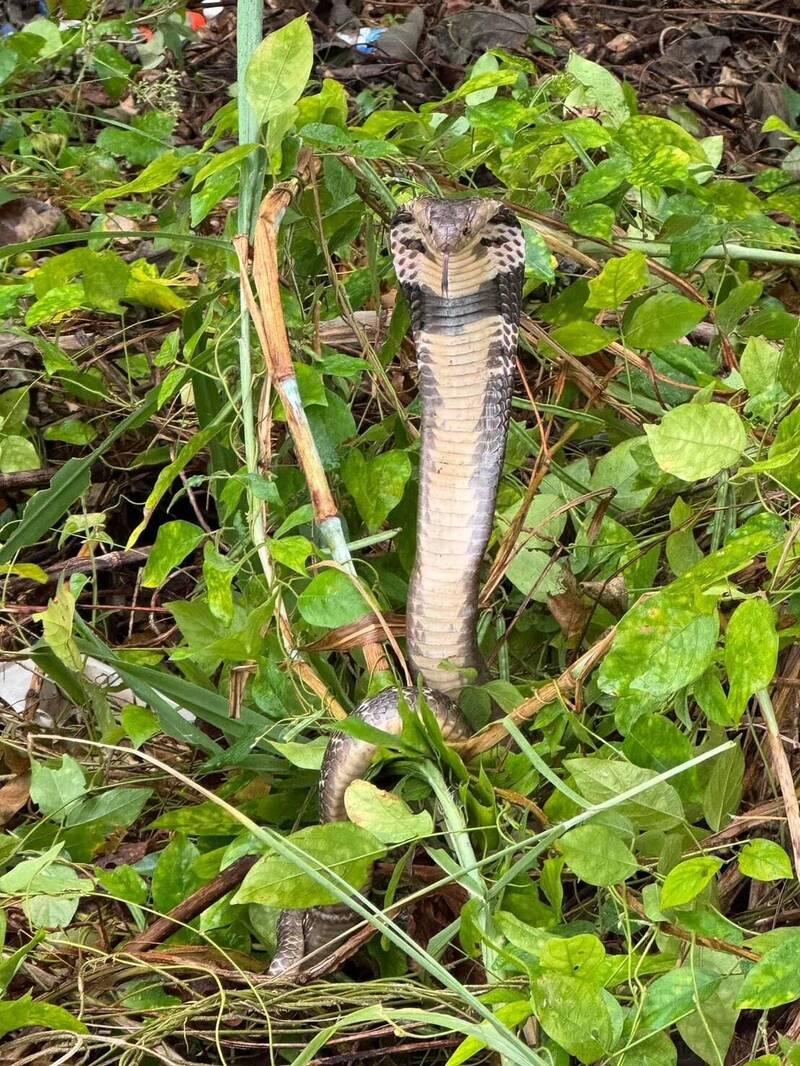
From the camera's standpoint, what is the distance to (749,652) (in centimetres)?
128

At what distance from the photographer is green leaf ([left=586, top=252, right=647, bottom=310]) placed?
179cm

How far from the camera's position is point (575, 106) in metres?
2.49

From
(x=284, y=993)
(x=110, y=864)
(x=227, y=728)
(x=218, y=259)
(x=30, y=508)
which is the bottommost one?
(x=110, y=864)

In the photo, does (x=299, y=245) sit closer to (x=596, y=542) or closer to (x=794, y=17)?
(x=596, y=542)

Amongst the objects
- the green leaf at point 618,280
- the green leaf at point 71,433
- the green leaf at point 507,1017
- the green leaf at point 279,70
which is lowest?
the green leaf at point 71,433

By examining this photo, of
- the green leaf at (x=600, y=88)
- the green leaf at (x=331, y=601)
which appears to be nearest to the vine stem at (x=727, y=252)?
the green leaf at (x=600, y=88)

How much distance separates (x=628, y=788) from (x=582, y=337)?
2.66ft

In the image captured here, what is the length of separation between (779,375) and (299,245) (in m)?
0.89

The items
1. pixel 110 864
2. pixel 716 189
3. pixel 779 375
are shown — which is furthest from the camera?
pixel 716 189

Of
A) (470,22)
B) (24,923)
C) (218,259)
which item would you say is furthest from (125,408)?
(470,22)

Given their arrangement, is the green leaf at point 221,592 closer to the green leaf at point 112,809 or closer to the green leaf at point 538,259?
the green leaf at point 112,809

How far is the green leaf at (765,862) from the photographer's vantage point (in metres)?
1.28

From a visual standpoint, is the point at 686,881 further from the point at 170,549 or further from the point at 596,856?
the point at 170,549

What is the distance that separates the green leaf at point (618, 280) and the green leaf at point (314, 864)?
908 mm
